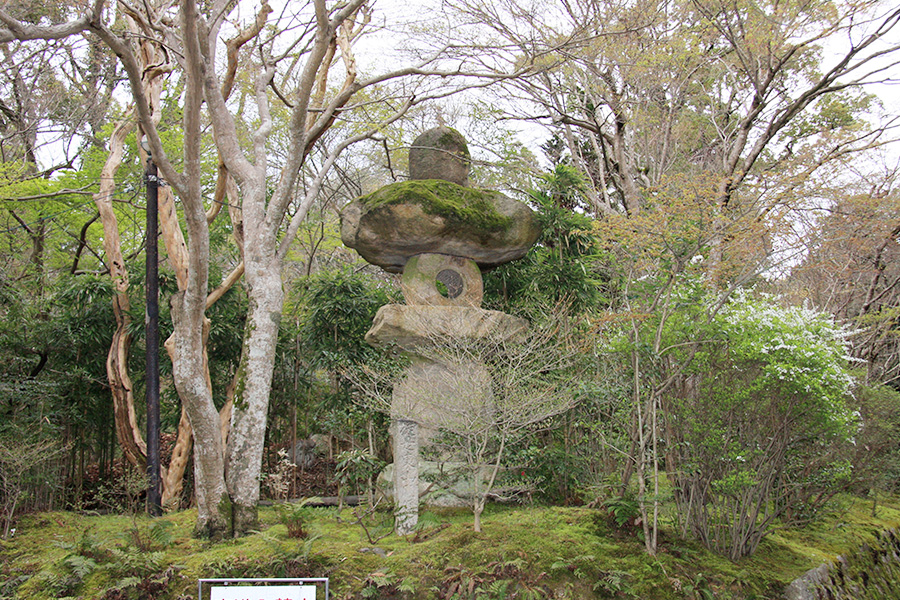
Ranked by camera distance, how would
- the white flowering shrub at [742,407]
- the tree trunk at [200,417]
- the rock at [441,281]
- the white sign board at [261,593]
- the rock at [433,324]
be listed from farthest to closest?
1. the rock at [441,281]
2. the rock at [433,324]
3. the tree trunk at [200,417]
4. the white flowering shrub at [742,407]
5. the white sign board at [261,593]

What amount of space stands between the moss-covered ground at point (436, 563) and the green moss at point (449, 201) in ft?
10.9

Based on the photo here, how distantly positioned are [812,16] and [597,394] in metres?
6.92

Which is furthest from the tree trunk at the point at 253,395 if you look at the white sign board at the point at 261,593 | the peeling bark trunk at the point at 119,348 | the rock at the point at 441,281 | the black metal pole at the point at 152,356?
the peeling bark trunk at the point at 119,348

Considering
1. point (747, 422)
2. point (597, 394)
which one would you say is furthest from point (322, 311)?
point (747, 422)

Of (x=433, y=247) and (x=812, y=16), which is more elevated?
(x=812, y=16)

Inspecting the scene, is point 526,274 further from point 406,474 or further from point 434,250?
point 406,474

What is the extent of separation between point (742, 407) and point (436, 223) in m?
3.65

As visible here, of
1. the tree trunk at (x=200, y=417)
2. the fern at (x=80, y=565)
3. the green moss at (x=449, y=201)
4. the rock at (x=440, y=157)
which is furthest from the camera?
the rock at (x=440, y=157)

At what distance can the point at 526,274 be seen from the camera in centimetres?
818

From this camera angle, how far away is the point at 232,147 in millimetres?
6055

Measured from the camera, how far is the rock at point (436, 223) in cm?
678

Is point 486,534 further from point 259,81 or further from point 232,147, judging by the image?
point 259,81

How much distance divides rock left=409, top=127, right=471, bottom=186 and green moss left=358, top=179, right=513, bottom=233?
35 cm

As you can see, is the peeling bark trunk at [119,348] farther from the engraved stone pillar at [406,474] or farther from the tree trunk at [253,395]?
the engraved stone pillar at [406,474]
